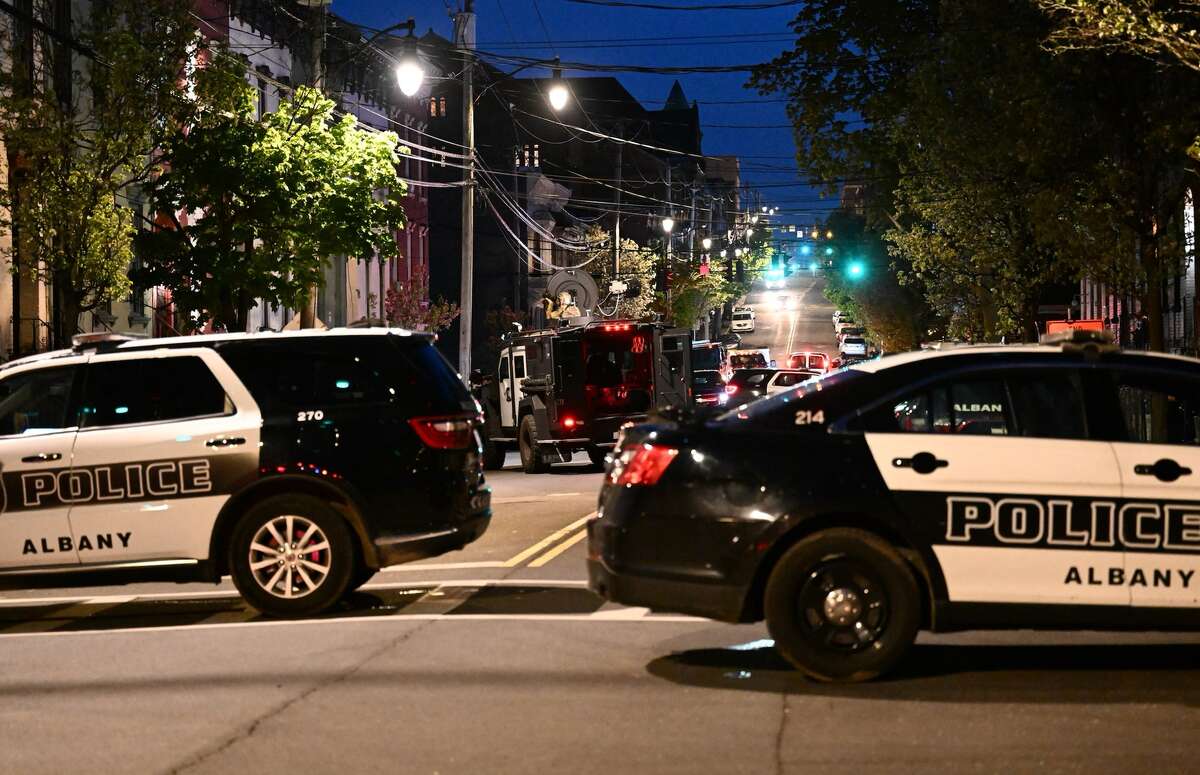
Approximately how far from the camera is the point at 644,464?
28.7 ft

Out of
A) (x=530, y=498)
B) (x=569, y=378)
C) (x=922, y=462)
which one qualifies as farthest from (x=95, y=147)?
(x=922, y=462)

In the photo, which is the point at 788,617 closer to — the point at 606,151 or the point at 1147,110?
the point at 1147,110

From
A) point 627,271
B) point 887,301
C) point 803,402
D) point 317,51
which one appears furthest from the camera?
point 627,271

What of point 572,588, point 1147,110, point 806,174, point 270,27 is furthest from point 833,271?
point 572,588

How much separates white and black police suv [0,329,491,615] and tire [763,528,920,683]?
11.2 ft

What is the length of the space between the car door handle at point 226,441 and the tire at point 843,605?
4.22 meters

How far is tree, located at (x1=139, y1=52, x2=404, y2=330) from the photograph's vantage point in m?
26.2

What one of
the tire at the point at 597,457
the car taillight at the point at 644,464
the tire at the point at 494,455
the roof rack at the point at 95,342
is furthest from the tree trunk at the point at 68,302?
the car taillight at the point at 644,464

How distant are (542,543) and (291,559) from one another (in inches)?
188

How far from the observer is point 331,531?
11.2 m

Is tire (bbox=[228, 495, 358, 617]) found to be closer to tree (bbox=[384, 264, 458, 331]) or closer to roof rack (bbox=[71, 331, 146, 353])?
roof rack (bbox=[71, 331, 146, 353])

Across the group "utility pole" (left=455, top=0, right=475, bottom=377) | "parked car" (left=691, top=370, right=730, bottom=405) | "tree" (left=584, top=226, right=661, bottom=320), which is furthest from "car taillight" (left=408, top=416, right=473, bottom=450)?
"tree" (left=584, top=226, right=661, bottom=320)

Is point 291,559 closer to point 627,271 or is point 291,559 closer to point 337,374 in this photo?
point 337,374

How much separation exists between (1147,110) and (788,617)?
766 inches
